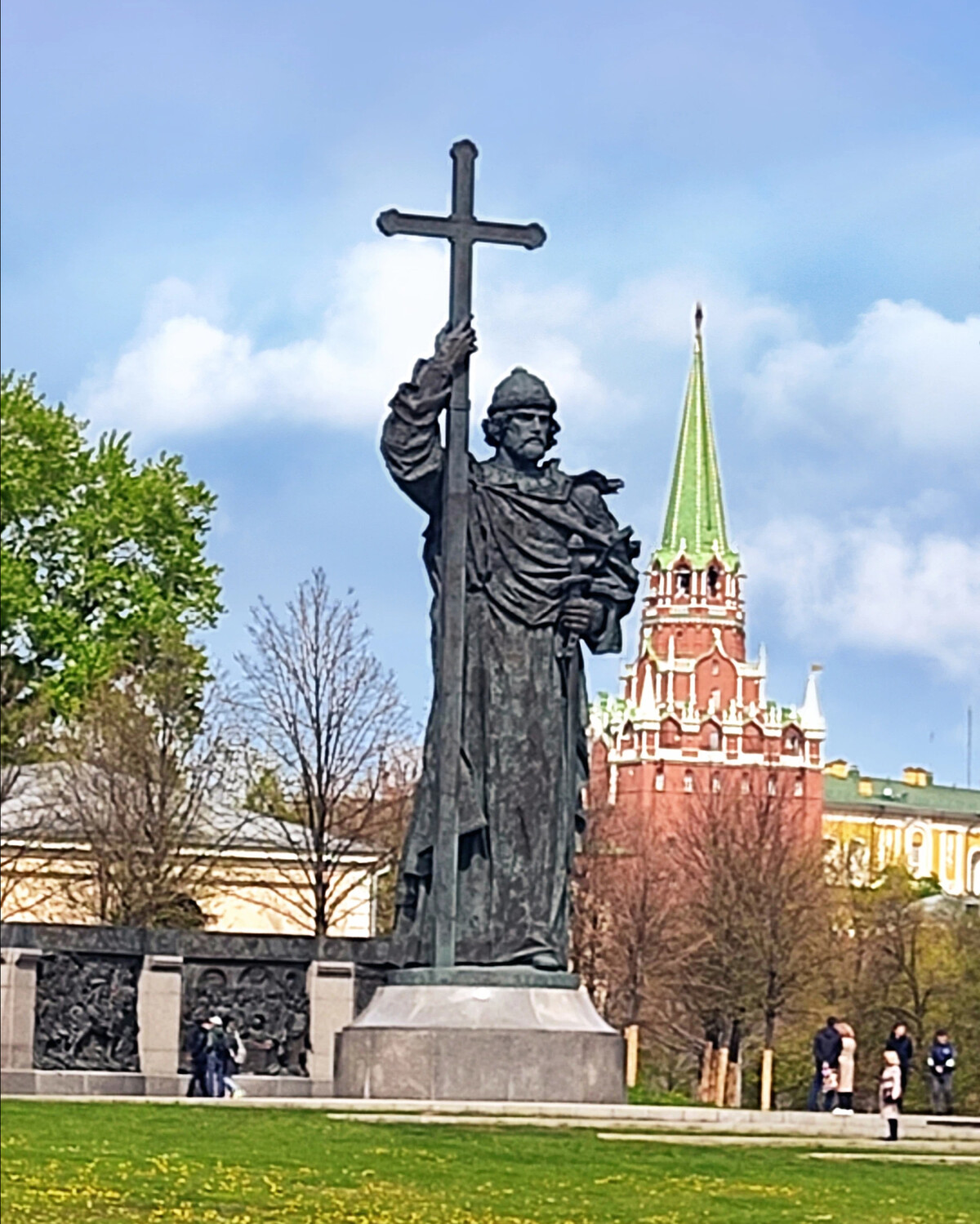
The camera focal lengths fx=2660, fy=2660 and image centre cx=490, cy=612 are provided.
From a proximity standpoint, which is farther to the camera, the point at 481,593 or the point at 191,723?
the point at 191,723

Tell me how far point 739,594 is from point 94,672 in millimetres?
134477

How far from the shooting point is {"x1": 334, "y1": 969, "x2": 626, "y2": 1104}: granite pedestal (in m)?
19.8

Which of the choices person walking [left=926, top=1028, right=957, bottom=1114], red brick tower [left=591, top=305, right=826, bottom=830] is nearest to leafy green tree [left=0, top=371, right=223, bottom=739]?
person walking [left=926, top=1028, right=957, bottom=1114]

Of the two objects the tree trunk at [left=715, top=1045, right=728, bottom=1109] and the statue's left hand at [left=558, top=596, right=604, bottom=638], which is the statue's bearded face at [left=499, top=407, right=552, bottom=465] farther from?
the tree trunk at [left=715, top=1045, right=728, bottom=1109]

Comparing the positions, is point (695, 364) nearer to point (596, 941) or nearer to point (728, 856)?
point (728, 856)

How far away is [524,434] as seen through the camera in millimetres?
21703

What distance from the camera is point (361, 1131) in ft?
54.5

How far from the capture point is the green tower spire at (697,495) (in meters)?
181

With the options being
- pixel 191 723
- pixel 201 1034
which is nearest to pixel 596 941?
pixel 191 723

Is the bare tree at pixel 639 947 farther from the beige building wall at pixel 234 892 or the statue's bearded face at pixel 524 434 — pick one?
the statue's bearded face at pixel 524 434

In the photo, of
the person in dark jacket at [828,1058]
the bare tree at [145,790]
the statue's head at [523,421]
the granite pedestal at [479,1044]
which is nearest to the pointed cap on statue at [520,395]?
the statue's head at [523,421]

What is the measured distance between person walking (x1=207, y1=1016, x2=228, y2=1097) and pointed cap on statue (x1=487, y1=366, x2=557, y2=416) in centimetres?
616

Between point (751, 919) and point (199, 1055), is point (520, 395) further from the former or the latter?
point (751, 919)

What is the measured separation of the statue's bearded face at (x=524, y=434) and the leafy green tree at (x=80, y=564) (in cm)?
3459
